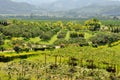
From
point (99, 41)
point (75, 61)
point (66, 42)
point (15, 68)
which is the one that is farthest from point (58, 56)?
point (99, 41)

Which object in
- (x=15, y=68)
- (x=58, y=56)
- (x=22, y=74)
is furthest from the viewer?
(x=58, y=56)

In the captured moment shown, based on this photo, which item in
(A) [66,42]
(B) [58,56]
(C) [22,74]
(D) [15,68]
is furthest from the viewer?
(A) [66,42]

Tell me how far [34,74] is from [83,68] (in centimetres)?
1088

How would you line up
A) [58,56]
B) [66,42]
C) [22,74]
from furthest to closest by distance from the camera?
1. [66,42]
2. [58,56]
3. [22,74]

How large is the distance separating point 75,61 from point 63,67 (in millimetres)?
4232

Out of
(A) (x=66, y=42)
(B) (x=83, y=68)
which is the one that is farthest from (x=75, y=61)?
(A) (x=66, y=42)

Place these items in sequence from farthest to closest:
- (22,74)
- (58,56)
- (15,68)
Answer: (58,56), (15,68), (22,74)

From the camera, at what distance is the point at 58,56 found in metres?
71.2

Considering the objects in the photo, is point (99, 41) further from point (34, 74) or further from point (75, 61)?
point (34, 74)

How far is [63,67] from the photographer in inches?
2518

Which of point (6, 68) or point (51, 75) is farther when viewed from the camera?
point (6, 68)

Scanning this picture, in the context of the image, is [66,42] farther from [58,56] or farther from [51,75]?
[51,75]

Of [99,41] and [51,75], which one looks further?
[99,41]

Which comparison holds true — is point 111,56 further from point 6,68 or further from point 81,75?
point 6,68
